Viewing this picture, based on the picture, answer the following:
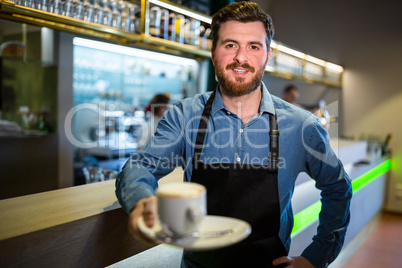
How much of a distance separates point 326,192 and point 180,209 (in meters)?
0.83

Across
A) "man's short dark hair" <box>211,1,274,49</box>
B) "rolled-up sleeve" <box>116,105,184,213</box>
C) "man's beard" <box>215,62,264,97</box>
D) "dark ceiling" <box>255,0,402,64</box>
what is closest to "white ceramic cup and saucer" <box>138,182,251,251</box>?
"rolled-up sleeve" <box>116,105,184,213</box>

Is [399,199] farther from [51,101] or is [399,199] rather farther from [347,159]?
[51,101]

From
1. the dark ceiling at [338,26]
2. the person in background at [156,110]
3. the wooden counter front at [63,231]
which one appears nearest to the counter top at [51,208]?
the wooden counter front at [63,231]

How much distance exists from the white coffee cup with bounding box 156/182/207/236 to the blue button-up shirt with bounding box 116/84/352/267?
0.42m

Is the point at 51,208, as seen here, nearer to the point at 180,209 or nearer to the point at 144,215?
the point at 144,215

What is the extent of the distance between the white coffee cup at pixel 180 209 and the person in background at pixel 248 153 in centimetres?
35

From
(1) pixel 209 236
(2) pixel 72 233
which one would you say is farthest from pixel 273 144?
(2) pixel 72 233

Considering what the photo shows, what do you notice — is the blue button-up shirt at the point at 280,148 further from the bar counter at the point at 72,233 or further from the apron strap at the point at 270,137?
the bar counter at the point at 72,233

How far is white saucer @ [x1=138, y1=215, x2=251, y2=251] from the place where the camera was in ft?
2.19


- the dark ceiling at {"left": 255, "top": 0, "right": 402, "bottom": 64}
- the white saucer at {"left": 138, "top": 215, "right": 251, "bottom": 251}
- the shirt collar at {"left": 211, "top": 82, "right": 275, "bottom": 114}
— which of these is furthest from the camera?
the dark ceiling at {"left": 255, "top": 0, "right": 402, "bottom": 64}

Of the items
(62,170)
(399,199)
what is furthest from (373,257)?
(62,170)

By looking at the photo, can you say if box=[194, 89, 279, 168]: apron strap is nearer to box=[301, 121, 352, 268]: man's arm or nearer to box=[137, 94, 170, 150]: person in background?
box=[301, 121, 352, 268]: man's arm

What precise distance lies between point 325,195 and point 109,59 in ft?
13.7

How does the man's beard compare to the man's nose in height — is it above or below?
below
